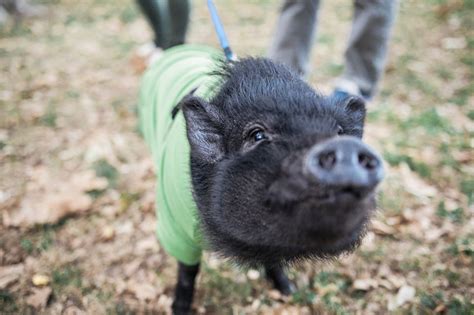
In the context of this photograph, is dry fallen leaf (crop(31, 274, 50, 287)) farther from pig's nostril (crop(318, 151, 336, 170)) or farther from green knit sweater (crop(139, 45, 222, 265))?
pig's nostril (crop(318, 151, 336, 170))

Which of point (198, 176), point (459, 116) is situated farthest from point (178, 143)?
point (459, 116)

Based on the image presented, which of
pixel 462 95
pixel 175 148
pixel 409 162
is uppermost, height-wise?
pixel 175 148

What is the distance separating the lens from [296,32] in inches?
162

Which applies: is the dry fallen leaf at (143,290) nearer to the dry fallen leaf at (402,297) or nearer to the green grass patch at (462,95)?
the dry fallen leaf at (402,297)

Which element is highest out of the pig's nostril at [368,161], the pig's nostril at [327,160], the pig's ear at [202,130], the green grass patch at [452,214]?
the pig's nostril at [327,160]

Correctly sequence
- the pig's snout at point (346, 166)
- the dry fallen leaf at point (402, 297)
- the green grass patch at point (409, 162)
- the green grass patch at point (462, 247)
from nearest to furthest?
the pig's snout at point (346, 166), the dry fallen leaf at point (402, 297), the green grass patch at point (462, 247), the green grass patch at point (409, 162)

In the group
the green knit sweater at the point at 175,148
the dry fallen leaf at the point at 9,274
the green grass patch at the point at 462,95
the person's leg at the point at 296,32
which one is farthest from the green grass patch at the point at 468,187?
the dry fallen leaf at the point at 9,274

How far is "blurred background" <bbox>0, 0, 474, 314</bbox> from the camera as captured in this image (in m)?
2.70

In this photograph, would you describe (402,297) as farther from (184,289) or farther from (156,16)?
(156,16)

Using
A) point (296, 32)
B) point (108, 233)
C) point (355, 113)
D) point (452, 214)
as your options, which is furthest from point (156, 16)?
point (452, 214)

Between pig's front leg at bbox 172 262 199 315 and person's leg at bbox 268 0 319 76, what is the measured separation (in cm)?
234

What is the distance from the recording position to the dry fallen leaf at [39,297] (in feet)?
8.43

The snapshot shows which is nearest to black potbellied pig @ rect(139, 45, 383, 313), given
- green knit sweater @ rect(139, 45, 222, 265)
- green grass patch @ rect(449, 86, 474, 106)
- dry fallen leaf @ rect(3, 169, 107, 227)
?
green knit sweater @ rect(139, 45, 222, 265)

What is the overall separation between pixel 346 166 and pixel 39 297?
89.4 inches
